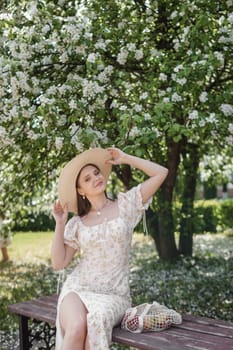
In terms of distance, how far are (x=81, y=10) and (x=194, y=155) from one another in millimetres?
3240

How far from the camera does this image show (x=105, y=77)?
184 inches

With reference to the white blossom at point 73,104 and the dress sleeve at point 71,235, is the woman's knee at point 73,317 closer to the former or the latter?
the dress sleeve at point 71,235

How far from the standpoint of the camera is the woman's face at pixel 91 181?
386cm

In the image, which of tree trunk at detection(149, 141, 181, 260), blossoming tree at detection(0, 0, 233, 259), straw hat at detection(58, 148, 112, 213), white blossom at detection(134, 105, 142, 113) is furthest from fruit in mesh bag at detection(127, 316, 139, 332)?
tree trunk at detection(149, 141, 181, 260)

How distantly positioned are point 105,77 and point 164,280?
13.5ft

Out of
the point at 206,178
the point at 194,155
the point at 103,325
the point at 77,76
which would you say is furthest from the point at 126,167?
the point at 103,325

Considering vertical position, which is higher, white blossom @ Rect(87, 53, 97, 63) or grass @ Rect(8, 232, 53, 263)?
white blossom @ Rect(87, 53, 97, 63)

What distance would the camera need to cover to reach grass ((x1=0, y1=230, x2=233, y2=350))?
6617 millimetres

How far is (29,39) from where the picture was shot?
192 inches

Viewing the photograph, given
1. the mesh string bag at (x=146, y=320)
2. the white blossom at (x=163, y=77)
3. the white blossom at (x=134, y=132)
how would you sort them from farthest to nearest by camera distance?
the white blossom at (x=163, y=77), the white blossom at (x=134, y=132), the mesh string bag at (x=146, y=320)

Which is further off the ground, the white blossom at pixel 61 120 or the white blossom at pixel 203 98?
the white blossom at pixel 203 98

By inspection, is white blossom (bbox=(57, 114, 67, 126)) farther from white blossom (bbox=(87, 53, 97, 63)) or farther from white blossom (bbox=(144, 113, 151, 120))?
white blossom (bbox=(144, 113, 151, 120))

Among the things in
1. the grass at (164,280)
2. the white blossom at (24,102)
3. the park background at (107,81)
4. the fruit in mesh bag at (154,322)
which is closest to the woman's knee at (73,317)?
the fruit in mesh bag at (154,322)

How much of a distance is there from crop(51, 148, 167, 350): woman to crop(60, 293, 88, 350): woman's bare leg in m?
0.04
